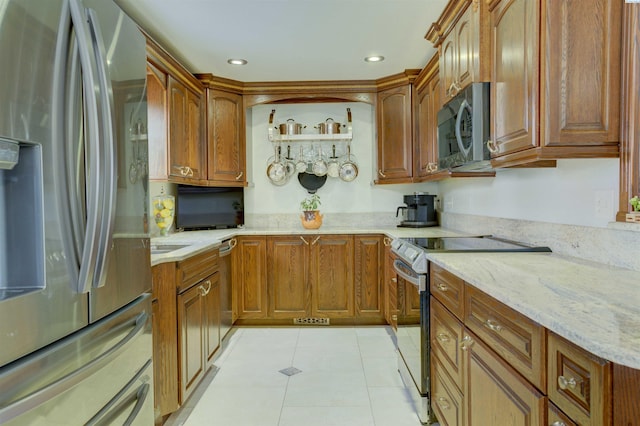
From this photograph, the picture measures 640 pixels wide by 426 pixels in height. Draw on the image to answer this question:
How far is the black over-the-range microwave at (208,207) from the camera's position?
357 centimetres

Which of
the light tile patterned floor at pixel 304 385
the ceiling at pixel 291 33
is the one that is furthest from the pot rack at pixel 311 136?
the light tile patterned floor at pixel 304 385

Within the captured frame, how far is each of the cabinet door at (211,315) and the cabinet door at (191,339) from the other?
68 millimetres

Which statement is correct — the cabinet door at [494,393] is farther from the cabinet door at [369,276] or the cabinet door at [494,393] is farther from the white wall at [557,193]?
the cabinet door at [369,276]

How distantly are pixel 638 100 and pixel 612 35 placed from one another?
0.26 metres

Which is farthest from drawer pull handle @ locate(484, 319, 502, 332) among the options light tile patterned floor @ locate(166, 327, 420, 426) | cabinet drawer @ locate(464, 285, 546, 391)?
light tile patterned floor @ locate(166, 327, 420, 426)

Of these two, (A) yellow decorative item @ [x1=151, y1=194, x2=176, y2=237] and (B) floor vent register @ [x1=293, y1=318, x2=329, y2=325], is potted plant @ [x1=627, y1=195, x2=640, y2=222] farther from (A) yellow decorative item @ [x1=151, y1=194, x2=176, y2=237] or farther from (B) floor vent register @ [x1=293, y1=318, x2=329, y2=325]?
(A) yellow decorative item @ [x1=151, y1=194, x2=176, y2=237]

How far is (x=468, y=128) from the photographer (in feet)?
6.58

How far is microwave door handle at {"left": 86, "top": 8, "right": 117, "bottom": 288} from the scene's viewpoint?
1.03 m

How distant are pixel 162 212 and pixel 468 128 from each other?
2.27 metres

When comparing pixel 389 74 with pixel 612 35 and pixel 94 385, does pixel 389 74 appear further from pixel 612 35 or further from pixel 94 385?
pixel 94 385

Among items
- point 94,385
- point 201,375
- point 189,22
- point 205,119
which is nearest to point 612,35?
point 94,385

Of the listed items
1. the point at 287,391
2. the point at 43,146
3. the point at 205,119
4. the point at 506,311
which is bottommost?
the point at 287,391

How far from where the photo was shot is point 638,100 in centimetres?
127

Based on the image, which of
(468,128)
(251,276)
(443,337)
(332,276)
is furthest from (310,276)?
(468,128)
